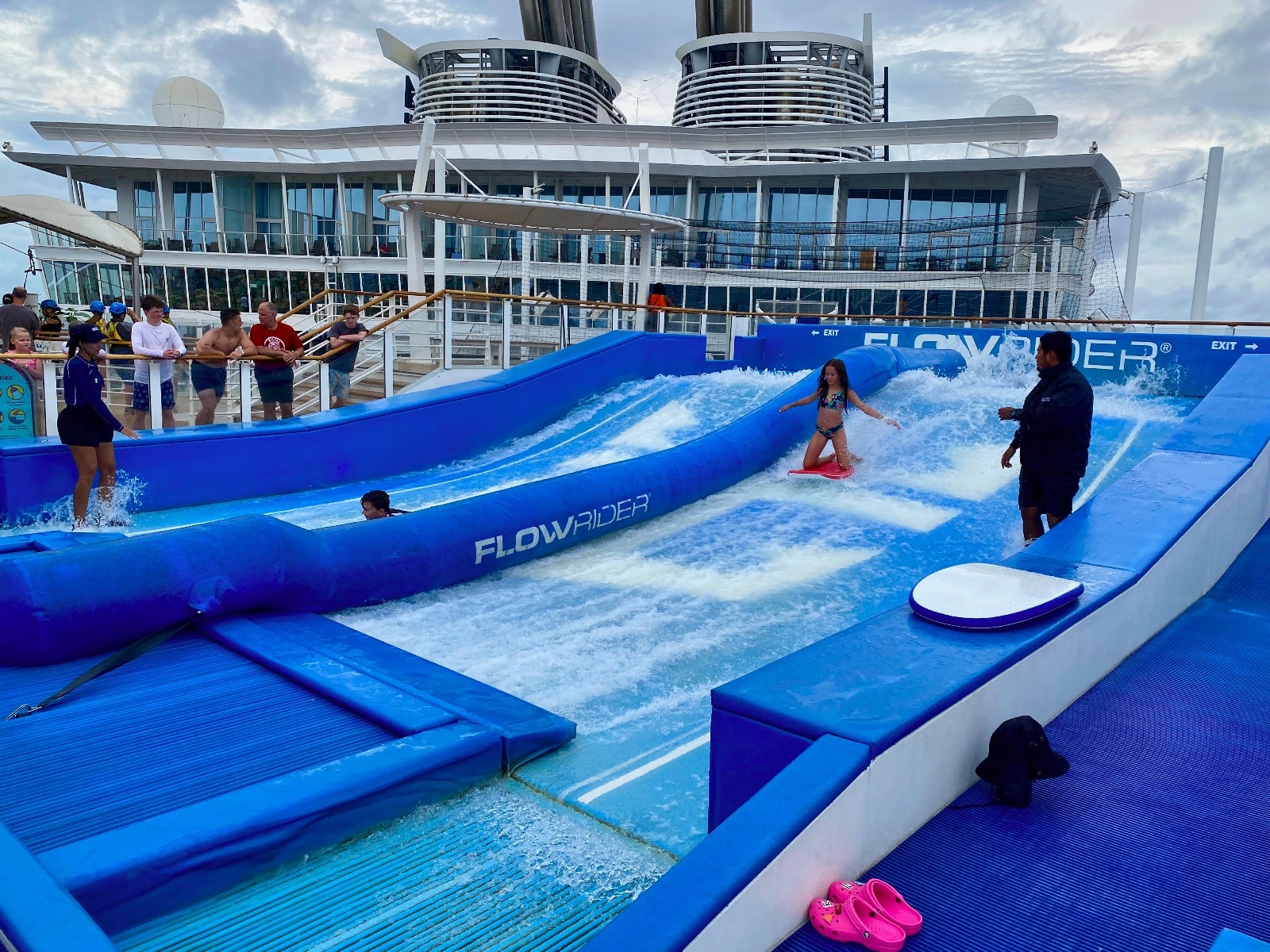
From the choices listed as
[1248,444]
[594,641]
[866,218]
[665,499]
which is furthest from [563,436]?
[866,218]

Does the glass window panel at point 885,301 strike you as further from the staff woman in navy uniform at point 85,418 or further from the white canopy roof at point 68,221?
the staff woman in navy uniform at point 85,418

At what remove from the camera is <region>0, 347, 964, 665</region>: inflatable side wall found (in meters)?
4.34

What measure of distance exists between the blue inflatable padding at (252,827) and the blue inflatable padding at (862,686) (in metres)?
1.08

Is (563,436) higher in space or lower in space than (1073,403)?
lower

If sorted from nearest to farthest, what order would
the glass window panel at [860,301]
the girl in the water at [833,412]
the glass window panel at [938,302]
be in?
the girl in the water at [833,412] < the glass window panel at [938,302] < the glass window panel at [860,301]

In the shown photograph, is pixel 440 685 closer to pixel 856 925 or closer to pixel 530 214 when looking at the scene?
pixel 856 925

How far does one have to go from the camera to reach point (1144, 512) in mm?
Answer: 4773

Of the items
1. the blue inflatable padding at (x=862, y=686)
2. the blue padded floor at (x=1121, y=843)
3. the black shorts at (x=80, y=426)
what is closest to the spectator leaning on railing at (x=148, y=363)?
the black shorts at (x=80, y=426)

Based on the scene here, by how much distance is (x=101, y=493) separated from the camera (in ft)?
25.2

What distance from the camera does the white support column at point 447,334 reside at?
1185 cm

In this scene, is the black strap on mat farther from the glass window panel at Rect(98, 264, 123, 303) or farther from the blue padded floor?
the glass window panel at Rect(98, 264, 123, 303)

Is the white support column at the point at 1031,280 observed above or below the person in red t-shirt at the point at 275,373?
above

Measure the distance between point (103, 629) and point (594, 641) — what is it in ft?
7.94

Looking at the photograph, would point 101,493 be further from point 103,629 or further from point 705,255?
point 705,255
